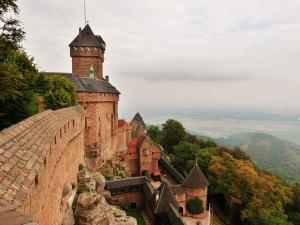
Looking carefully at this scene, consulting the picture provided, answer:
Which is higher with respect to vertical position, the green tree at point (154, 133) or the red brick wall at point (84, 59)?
the red brick wall at point (84, 59)

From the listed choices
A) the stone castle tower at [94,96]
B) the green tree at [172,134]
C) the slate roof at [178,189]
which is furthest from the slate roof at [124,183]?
the green tree at [172,134]

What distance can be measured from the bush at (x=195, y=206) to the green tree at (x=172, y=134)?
78.6ft

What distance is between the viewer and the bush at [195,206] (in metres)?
27.8

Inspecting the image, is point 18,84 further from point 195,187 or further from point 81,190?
point 195,187

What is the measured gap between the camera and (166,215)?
2339 centimetres

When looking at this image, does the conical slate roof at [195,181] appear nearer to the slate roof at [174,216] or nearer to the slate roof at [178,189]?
the slate roof at [178,189]

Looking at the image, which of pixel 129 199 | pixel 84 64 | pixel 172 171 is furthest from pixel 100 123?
pixel 172 171

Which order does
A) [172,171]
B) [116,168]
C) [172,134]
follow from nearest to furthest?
[116,168], [172,171], [172,134]

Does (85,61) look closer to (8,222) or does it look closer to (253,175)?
(253,175)

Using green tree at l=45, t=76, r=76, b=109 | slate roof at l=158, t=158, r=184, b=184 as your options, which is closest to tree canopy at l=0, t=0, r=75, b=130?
green tree at l=45, t=76, r=76, b=109

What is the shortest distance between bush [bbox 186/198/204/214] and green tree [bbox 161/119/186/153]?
78.6 ft

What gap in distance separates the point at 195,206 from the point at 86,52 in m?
20.8

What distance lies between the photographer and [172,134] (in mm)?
52125

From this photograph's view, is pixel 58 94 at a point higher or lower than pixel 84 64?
lower
